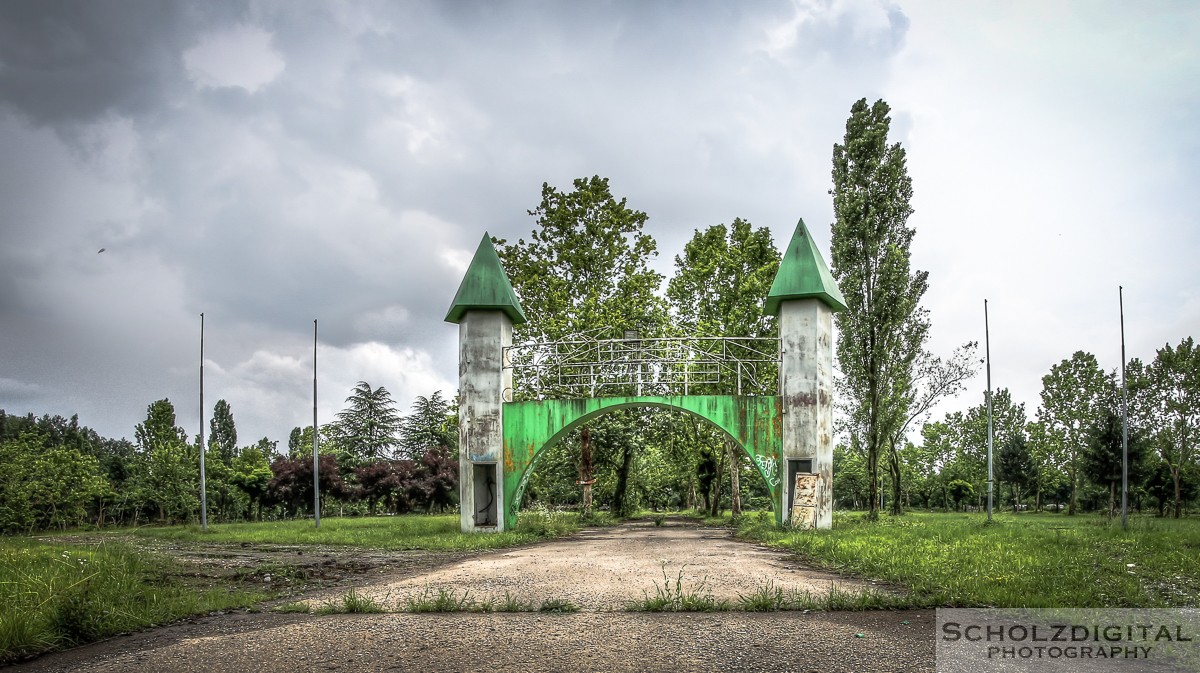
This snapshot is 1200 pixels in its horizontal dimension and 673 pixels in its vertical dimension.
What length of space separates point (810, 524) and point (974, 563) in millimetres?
7943

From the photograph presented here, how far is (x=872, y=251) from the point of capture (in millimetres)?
24016

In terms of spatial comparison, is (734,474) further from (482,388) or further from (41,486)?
(41,486)

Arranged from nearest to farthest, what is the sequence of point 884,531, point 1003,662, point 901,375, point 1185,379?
point 1003,662 → point 884,531 → point 901,375 → point 1185,379

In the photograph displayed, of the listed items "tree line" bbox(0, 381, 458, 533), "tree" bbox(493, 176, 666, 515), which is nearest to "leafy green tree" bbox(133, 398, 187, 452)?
"tree line" bbox(0, 381, 458, 533)

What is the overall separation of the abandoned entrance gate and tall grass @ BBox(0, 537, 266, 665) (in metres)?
9.86

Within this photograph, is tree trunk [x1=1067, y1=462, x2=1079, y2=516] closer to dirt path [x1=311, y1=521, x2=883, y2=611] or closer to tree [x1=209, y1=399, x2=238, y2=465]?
dirt path [x1=311, y1=521, x2=883, y2=611]

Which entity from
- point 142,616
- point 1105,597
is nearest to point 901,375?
point 1105,597

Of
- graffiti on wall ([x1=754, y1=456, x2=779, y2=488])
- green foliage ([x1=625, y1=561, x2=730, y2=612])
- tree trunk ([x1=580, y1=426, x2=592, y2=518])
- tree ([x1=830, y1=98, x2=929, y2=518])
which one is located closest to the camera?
green foliage ([x1=625, y1=561, x2=730, y2=612])

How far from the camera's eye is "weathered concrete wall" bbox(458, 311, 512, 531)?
19.2 meters

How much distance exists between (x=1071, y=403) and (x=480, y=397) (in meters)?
36.2

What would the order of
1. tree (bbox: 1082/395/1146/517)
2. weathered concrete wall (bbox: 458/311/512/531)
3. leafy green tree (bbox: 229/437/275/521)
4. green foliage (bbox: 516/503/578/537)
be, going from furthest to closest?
leafy green tree (bbox: 229/437/275/521) → tree (bbox: 1082/395/1146/517) → green foliage (bbox: 516/503/578/537) → weathered concrete wall (bbox: 458/311/512/531)

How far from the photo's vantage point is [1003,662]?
5.74 m

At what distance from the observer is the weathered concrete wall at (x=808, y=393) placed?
18375 millimetres

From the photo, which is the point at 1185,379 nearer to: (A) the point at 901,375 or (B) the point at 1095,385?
(B) the point at 1095,385
